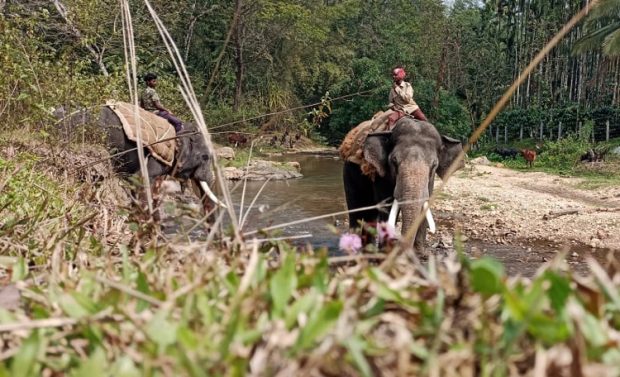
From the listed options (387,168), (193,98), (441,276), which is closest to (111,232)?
(193,98)

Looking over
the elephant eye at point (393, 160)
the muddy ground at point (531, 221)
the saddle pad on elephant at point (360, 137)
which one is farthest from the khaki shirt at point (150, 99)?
the muddy ground at point (531, 221)

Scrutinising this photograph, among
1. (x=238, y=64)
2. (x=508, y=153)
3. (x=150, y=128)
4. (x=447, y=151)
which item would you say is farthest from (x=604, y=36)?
Result: (x=150, y=128)

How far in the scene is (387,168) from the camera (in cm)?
725

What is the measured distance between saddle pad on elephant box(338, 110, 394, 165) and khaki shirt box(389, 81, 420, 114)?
5.5 inches

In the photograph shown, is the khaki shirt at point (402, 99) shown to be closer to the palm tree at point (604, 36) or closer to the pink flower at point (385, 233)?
the pink flower at point (385, 233)

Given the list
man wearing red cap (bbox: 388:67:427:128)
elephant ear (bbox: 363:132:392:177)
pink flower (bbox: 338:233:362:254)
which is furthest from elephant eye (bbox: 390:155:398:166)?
pink flower (bbox: 338:233:362:254)

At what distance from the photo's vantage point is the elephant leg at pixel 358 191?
8.63 m

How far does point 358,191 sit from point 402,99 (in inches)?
56.7

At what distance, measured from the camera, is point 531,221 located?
11656 mm

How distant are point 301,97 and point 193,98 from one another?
38.4 metres

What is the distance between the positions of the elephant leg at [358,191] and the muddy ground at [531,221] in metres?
0.97

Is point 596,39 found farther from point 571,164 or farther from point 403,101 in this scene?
point 403,101

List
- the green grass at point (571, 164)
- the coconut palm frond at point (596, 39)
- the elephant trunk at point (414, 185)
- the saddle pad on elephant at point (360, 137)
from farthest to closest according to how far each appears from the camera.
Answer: the coconut palm frond at point (596, 39) → the green grass at point (571, 164) → the saddle pad on elephant at point (360, 137) → the elephant trunk at point (414, 185)

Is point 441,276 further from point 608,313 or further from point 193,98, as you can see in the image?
point 193,98
